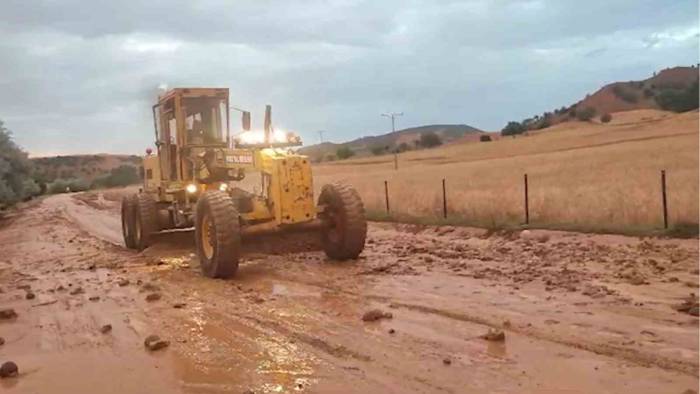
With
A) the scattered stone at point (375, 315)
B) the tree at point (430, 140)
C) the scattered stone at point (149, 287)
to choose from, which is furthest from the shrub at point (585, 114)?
the scattered stone at point (375, 315)

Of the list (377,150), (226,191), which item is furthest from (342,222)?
(377,150)

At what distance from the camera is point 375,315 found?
8.02 metres

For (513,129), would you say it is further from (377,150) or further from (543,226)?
(543,226)

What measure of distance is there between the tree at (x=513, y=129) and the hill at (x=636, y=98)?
1197 mm

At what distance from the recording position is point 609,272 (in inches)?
399

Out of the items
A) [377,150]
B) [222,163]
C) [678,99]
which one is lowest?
[222,163]

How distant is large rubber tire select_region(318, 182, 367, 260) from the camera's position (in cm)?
1238

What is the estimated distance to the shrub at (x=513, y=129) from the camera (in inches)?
3905

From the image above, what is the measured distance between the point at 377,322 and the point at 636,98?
122977 millimetres

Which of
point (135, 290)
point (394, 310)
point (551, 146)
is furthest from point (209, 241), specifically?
point (551, 146)

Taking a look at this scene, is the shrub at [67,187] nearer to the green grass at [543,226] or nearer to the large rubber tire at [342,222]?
the green grass at [543,226]

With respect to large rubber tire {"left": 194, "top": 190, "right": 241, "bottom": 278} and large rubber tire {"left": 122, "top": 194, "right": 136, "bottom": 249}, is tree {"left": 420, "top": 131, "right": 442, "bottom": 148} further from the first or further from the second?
large rubber tire {"left": 194, "top": 190, "right": 241, "bottom": 278}

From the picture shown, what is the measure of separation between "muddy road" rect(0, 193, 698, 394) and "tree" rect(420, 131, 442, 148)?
94317mm

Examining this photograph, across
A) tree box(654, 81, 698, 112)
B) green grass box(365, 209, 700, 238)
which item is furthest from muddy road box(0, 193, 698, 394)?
tree box(654, 81, 698, 112)
